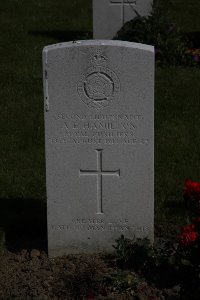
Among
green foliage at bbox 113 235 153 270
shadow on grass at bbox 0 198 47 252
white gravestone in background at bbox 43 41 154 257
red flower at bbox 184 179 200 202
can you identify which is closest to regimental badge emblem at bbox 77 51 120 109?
white gravestone in background at bbox 43 41 154 257

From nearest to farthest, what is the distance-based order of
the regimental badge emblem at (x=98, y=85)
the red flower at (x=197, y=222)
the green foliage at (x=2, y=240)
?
the red flower at (x=197, y=222) → the regimental badge emblem at (x=98, y=85) → the green foliage at (x=2, y=240)

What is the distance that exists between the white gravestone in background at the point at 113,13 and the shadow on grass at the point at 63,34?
674 millimetres

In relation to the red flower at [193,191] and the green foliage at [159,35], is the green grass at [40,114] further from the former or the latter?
the red flower at [193,191]

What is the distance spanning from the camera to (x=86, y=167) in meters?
5.12

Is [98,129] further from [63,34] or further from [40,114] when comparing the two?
[63,34]

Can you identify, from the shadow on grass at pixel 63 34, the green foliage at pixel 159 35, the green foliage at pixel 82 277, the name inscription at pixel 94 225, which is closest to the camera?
the green foliage at pixel 82 277

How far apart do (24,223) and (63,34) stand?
288 inches

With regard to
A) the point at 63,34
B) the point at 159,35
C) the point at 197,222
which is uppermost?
the point at 63,34

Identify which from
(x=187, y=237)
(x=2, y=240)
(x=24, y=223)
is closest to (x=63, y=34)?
(x=24, y=223)

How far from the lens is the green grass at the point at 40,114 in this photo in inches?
264

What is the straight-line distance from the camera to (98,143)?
5.05m

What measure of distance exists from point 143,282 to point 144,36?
21.0 feet

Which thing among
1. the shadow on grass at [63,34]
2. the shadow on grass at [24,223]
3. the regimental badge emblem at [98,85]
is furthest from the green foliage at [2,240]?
the shadow on grass at [63,34]

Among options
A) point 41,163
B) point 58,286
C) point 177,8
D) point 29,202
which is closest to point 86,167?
point 58,286
